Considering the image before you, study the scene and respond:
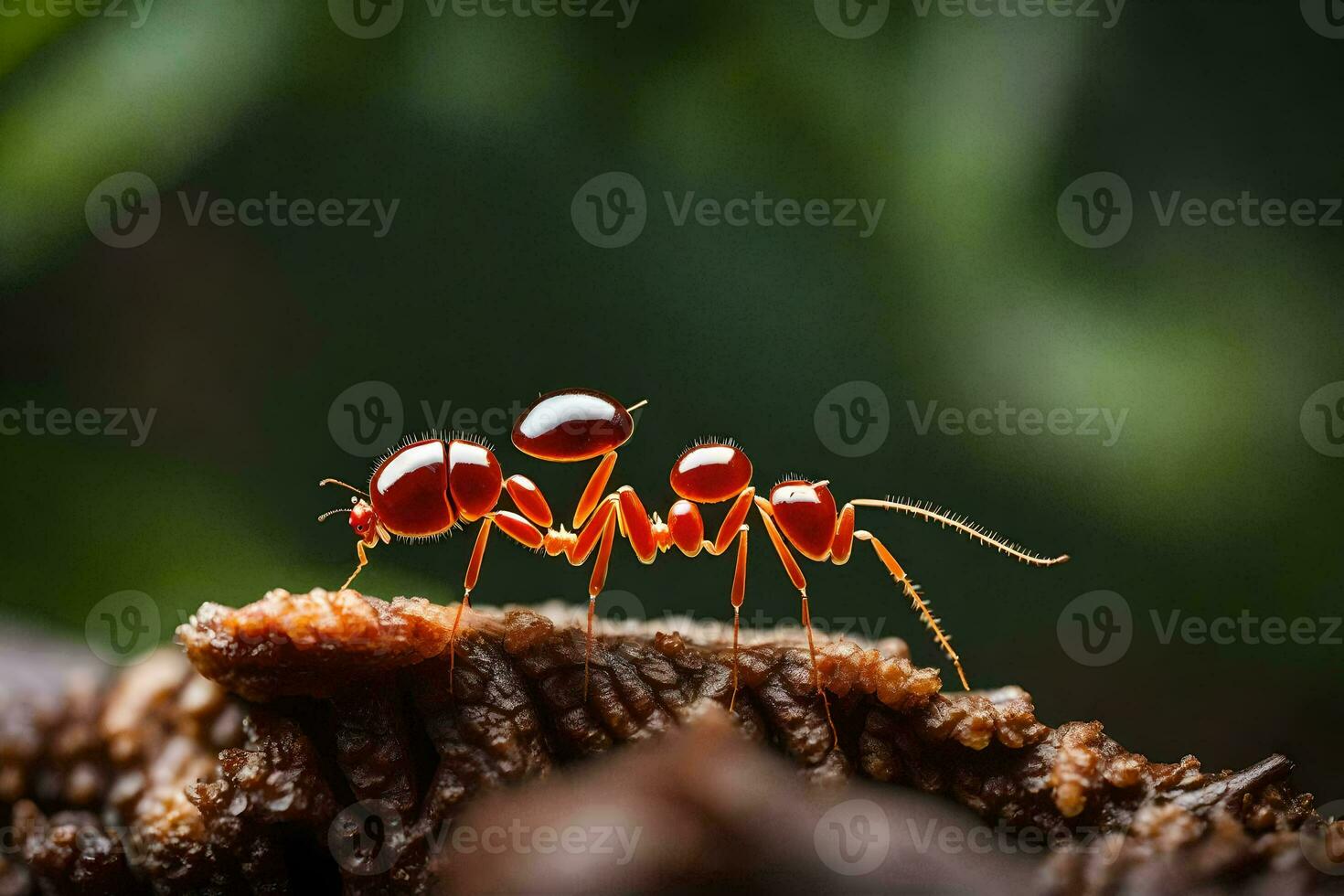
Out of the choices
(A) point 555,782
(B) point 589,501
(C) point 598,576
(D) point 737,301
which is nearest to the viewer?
(A) point 555,782

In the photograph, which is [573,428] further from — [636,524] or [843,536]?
[843,536]

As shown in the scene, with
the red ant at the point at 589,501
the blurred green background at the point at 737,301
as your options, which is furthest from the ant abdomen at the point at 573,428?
the blurred green background at the point at 737,301

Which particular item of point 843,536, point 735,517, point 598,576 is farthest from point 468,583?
point 843,536

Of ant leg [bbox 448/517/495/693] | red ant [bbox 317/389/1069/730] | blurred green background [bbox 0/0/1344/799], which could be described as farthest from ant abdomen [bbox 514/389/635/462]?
blurred green background [bbox 0/0/1344/799]

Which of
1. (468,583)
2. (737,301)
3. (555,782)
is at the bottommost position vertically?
(555,782)

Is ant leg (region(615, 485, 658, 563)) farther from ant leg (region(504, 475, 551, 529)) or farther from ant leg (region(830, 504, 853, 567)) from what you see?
ant leg (region(830, 504, 853, 567))

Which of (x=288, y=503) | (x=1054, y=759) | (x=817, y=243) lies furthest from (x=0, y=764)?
(x=817, y=243)
